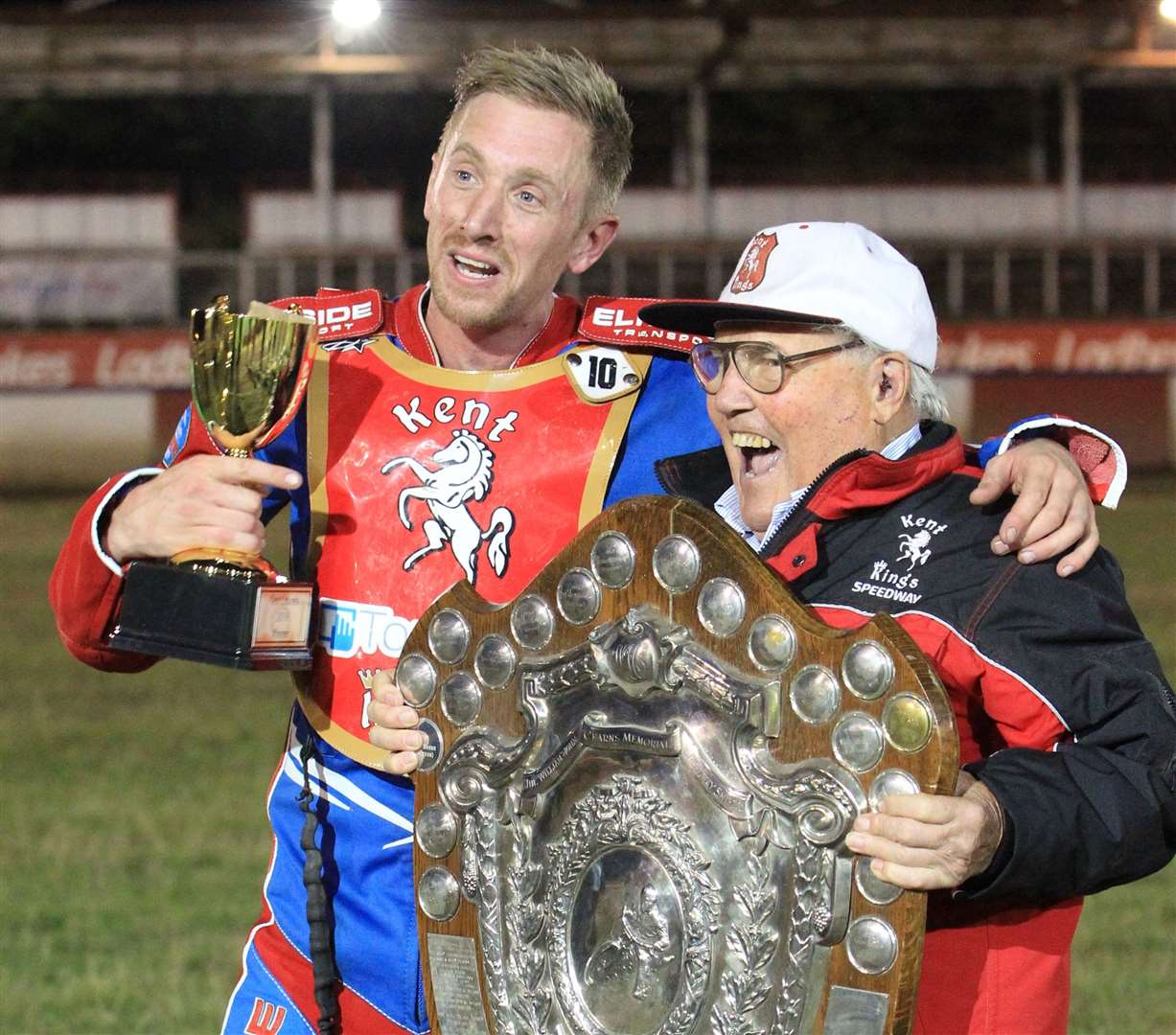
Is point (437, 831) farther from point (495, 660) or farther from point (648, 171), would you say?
point (648, 171)

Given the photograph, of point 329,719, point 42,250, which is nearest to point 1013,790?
point 329,719

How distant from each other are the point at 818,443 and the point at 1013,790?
494 mm

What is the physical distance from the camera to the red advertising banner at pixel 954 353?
22281 mm

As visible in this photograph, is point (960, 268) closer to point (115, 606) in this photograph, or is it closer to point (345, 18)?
point (345, 18)

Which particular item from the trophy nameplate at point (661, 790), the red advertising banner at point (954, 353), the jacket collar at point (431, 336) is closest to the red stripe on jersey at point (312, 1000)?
the trophy nameplate at point (661, 790)

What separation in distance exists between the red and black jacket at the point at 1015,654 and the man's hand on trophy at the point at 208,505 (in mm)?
611

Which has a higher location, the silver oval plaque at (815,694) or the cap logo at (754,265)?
the cap logo at (754,265)

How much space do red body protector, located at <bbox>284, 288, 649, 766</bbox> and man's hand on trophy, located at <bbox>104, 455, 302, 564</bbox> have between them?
0.23m

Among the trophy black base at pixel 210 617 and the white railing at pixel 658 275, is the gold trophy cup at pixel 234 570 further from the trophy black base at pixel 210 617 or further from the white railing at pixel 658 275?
the white railing at pixel 658 275

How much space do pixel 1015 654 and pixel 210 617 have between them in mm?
933

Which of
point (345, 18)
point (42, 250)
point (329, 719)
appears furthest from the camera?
point (42, 250)

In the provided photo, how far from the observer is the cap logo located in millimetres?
2211

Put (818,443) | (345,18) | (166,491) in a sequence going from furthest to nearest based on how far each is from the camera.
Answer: (345,18) < (166,491) < (818,443)

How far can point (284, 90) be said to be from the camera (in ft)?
79.9
